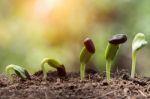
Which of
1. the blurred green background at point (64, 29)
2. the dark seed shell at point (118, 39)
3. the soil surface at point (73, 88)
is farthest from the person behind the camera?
the blurred green background at point (64, 29)

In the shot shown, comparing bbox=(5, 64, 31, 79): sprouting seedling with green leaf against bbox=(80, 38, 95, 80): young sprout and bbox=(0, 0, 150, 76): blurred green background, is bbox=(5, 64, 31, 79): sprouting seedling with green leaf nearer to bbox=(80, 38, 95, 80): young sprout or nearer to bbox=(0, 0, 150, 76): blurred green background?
bbox=(80, 38, 95, 80): young sprout

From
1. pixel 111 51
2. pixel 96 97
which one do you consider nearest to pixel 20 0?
pixel 111 51

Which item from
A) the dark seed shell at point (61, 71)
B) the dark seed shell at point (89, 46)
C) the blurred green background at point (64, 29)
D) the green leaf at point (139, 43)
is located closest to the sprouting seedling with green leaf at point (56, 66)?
the dark seed shell at point (61, 71)

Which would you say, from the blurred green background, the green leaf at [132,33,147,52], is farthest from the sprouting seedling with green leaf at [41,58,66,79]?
the blurred green background

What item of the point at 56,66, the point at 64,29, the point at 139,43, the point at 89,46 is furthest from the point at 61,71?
the point at 64,29

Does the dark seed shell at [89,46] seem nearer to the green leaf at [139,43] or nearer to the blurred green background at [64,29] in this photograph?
the green leaf at [139,43]

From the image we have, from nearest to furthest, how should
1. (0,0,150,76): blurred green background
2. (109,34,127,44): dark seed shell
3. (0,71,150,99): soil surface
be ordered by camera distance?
(0,71,150,99): soil surface
(109,34,127,44): dark seed shell
(0,0,150,76): blurred green background
